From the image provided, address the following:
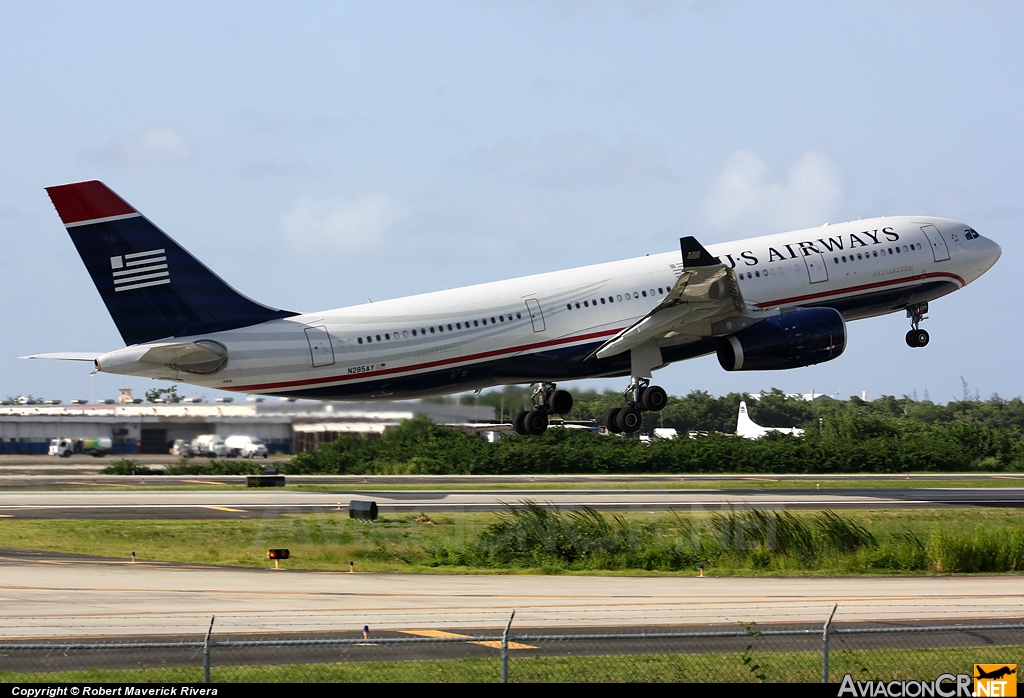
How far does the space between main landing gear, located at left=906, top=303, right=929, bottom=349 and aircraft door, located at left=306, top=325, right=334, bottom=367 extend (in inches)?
1094

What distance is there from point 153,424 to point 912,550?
33.7 metres

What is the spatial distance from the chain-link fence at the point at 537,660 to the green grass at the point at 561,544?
11926mm

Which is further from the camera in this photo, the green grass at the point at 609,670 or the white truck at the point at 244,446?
the white truck at the point at 244,446

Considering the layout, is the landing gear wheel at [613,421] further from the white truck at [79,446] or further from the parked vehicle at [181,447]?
the white truck at [79,446]

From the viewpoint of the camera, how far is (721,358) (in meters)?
50.2

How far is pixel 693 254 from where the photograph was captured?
43.9m

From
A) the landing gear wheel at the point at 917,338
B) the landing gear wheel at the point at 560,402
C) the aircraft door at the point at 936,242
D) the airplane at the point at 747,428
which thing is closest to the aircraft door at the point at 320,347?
the landing gear wheel at the point at 560,402

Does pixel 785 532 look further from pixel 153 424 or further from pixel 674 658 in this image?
pixel 153 424

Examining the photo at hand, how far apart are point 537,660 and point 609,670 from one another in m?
1.41

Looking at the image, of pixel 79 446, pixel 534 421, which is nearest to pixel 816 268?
pixel 534 421

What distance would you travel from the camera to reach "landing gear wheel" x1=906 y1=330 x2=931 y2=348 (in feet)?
184

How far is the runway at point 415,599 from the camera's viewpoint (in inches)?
915

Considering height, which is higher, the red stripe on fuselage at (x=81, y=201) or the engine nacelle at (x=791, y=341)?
the red stripe on fuselage at (x=81, y=201)

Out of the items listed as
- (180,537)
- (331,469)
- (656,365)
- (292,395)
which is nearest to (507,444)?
(331,469)
